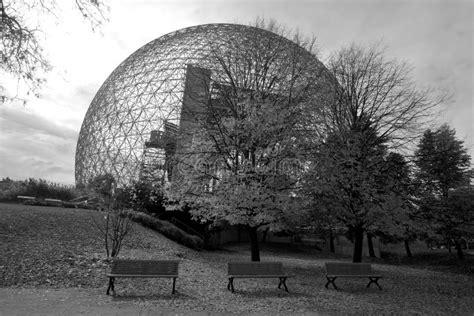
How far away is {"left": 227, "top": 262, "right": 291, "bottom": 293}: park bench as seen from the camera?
7.90 metres

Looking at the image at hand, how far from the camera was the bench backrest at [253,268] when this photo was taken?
794 cm

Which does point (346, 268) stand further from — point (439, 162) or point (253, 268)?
point (439, 162)

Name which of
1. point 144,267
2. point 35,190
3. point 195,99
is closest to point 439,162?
point 195,99

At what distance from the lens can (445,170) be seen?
17.9m

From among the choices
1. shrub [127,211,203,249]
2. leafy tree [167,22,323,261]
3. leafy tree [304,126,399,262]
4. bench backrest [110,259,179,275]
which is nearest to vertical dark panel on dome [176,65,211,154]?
leafy tree [167,22,323,261]

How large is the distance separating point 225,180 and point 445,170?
1395 centimetres

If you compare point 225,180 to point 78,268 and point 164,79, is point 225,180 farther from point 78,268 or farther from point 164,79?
point 164,79

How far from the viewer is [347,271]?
8.91 metres

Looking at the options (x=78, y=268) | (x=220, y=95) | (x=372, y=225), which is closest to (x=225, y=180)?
(x=220, y=95)

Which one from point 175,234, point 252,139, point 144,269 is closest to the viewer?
point 144,269

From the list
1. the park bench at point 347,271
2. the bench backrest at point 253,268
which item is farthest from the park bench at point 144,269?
the park bench at point 347,271

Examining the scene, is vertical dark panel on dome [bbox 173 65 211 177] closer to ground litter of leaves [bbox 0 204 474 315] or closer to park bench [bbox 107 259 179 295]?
ground litter of leaves [bbox 0 204 474 315]

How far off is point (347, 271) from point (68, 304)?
6.89 metres

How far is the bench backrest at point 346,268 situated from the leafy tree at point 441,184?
5.89 metres
